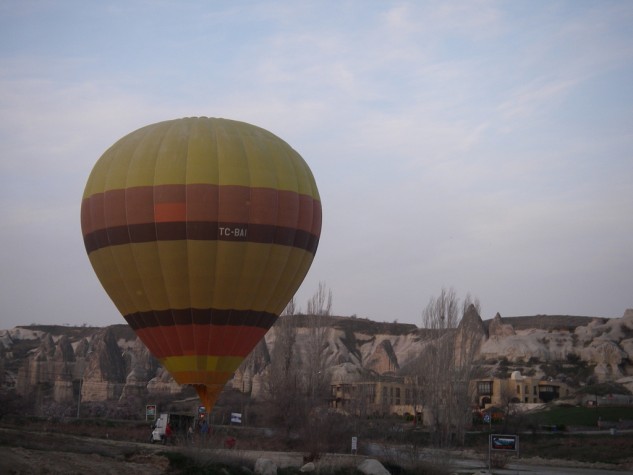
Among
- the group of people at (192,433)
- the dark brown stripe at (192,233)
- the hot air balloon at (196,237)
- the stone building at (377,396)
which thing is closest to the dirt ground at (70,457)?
the group of people at (192,433)

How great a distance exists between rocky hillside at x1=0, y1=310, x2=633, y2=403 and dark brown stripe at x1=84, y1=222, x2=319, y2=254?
4366cm

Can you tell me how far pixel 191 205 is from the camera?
19641 millimetres

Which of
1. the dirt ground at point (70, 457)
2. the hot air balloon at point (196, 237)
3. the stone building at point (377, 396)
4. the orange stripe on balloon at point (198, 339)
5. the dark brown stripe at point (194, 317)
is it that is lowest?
the dirt ground at point (70, 457)

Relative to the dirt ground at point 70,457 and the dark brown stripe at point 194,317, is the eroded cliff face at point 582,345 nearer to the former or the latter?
the dark brown stripe at point 194,317

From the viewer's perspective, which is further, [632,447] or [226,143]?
[632,447]

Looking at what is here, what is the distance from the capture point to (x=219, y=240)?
19781 millimetres

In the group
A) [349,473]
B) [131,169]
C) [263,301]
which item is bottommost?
[349,473]

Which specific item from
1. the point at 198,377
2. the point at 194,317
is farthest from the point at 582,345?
the point at 194,317

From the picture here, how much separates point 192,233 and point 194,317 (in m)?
1.84

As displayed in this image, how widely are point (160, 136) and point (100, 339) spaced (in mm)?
67984

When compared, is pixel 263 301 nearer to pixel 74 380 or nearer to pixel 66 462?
pixel 66 462

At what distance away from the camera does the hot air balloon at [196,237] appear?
64.8ft

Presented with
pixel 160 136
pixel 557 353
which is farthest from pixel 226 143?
pixel 557 353

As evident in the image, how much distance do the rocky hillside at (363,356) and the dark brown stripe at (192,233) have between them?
143 feet
